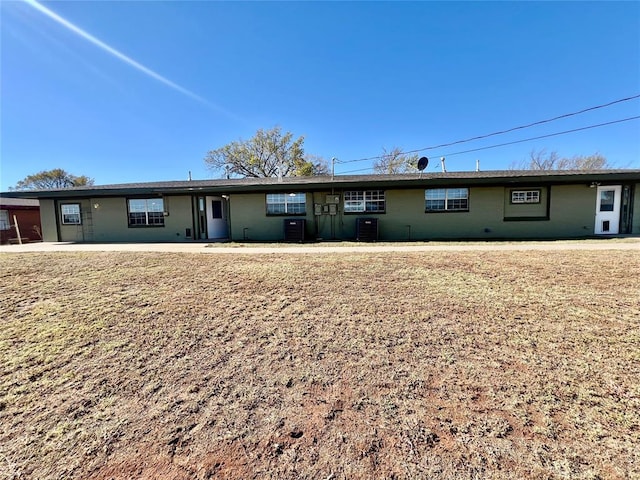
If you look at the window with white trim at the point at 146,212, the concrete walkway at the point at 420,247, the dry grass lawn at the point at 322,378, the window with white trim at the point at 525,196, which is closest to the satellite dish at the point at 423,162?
the window with white trim at the point at 525,196

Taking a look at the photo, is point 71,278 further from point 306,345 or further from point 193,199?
point 193,199

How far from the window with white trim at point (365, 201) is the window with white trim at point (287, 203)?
186 centimetres

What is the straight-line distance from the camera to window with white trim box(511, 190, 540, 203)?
1153 cm

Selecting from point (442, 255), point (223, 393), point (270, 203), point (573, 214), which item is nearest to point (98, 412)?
point (223, 393)

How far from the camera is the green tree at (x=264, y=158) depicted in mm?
28703

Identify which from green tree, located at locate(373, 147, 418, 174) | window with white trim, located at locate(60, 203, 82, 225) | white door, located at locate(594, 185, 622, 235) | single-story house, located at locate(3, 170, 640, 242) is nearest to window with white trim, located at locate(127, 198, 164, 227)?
single-story house, located at locate(3, 170, 640, 242)

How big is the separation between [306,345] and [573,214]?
1336cm

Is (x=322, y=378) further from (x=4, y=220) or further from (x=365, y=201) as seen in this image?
(x=4, y=220)

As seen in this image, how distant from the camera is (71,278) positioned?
17.0 ft

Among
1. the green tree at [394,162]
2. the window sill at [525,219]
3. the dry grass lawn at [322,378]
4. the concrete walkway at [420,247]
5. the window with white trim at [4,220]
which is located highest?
the green tree at [394,162]

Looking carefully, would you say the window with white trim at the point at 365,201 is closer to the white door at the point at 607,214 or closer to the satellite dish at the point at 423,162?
the satellite dish at the point at 423,162

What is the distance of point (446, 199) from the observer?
38.4ft

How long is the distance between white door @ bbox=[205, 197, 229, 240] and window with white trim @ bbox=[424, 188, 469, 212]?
9251 millimetres

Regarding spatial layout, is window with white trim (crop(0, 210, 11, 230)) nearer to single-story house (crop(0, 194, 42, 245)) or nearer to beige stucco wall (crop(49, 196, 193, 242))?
single-story house (crop(0, 194, 42, 245))
